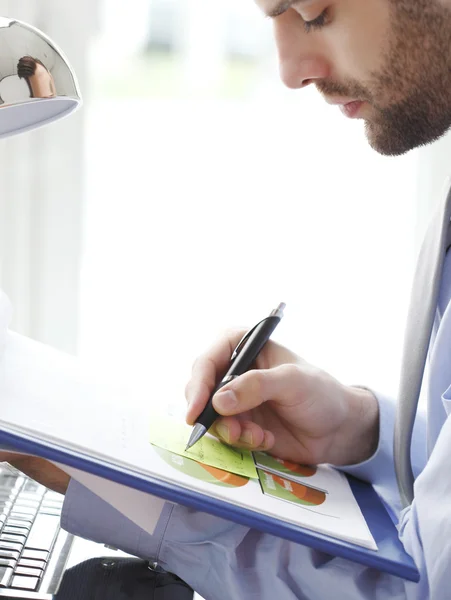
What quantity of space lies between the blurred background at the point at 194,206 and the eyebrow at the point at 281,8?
594 millimetres

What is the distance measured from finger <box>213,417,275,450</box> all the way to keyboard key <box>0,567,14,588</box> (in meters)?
0.21

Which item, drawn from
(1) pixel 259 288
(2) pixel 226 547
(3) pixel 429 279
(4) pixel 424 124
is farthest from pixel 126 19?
(2) pixel 226 547

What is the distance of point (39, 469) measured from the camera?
556 mm

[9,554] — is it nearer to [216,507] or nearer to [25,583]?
[25,583]

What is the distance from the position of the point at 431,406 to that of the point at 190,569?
0.95 ft

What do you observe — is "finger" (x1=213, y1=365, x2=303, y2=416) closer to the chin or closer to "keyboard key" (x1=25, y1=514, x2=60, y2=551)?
"keyboard key" (x1=25, y1=514, x2=60, y2=551)

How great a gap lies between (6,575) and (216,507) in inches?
5.8

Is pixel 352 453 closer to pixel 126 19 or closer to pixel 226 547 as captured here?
pixel 226 547

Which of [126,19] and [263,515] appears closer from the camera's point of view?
[263,515]

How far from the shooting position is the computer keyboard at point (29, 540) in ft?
1.55

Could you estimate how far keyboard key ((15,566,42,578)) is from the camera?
485mm

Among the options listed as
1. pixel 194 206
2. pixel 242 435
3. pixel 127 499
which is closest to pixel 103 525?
pixel 127 499

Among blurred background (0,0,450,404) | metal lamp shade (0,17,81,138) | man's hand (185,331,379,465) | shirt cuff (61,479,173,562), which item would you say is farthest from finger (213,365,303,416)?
blurred background (0,0,450,404)

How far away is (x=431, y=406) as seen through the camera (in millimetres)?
691
